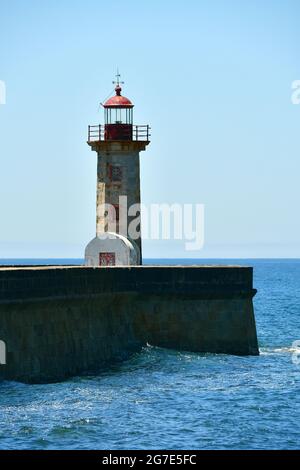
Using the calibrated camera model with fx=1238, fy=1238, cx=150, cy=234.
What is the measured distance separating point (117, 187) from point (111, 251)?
2.38 meters

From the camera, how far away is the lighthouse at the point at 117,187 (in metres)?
43.2

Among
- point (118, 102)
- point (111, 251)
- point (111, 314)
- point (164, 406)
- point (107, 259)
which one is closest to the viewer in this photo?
point (164, 406)

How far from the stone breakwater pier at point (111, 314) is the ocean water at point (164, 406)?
2.15ft

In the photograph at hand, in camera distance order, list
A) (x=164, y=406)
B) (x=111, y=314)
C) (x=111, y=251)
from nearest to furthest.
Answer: (x=164, y=406) < (x=111, y=314) < (x=111, y=251)

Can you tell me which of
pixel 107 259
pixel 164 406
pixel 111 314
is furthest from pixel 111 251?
pixel 164 406

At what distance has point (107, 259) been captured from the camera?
4300 centimetres

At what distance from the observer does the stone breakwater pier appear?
31719 mm

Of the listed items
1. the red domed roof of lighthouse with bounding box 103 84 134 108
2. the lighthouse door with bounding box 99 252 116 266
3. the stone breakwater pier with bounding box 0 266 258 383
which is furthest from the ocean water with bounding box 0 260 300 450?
the red domed roof of lighthouse with bounding box 103 84 134 108

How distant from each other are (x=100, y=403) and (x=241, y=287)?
10464mm

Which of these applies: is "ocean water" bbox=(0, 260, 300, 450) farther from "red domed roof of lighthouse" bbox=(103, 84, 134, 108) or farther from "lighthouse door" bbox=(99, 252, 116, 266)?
"red domed roof of lighthouse" bbox=(103, 84, 134, 108)

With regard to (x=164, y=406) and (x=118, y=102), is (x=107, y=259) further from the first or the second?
(x=164, y=406)

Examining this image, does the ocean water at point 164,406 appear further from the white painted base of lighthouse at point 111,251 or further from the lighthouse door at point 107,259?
the lighthouse door at point 107,259

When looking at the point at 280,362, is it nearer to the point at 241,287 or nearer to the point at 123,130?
the point at 241,287
